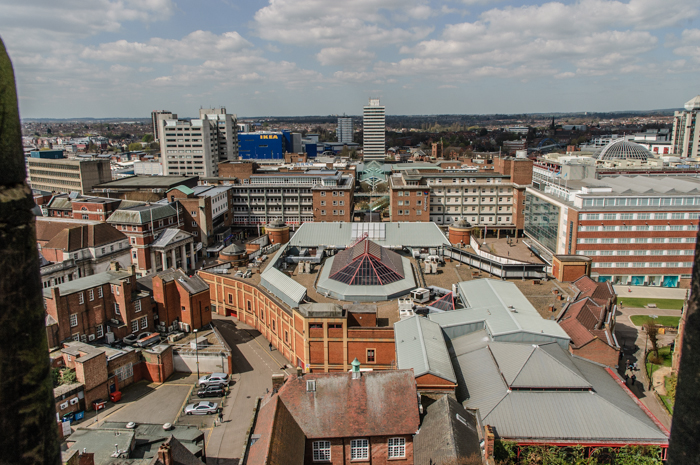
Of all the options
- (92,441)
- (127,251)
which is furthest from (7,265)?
(127,251)

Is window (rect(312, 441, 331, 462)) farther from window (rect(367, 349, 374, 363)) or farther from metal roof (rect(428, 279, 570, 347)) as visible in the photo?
metal roof (rect(428, 279, 570, 347))

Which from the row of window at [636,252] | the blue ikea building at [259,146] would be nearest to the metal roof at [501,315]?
the row of window at [636,252]

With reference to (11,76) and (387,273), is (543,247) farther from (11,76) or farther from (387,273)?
(11,76)

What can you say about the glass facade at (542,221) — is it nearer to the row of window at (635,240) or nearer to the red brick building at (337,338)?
the row of window at (635,240)

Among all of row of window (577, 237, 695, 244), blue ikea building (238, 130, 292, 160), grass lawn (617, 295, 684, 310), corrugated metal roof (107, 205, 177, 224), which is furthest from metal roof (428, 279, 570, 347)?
blue ikea building (238, 130, 292, 160)

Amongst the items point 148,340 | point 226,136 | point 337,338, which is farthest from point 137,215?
point 226,136
